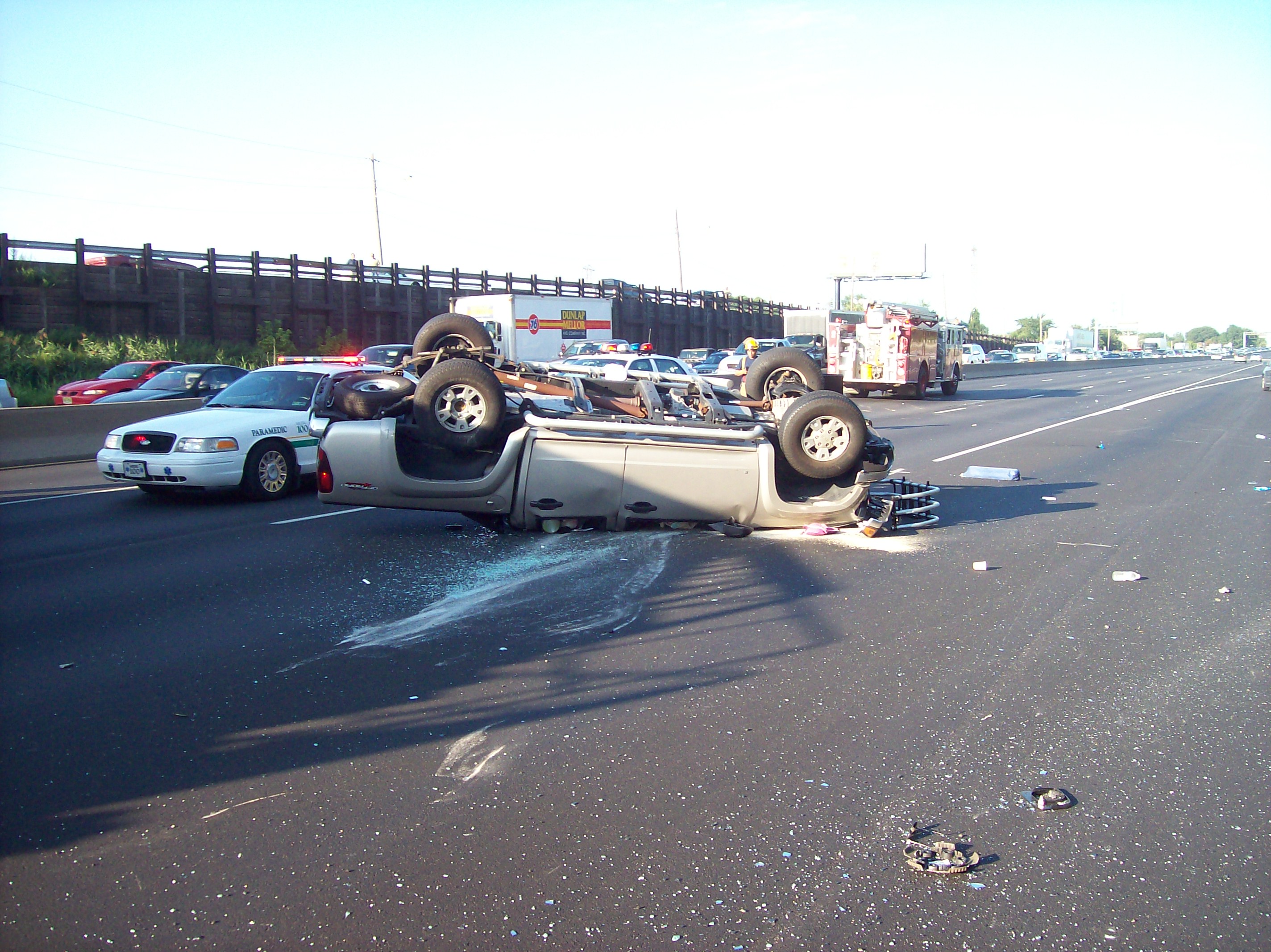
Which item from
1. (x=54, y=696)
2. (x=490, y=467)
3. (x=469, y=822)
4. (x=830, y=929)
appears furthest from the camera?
(x=490, y=467)

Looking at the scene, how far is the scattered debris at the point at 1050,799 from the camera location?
3984 mm

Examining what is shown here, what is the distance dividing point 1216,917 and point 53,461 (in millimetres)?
17360

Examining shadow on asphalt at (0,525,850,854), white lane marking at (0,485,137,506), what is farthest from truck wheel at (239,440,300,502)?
shadow on asphalt at (0,525,850,854)

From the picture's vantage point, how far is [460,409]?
878 centimetres

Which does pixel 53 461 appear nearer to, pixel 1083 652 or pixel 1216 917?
pixel 1083 652

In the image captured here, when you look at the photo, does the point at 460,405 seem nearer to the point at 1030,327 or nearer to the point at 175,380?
the point at 175,380

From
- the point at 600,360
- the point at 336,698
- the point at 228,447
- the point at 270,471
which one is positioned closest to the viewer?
the point at 336,698

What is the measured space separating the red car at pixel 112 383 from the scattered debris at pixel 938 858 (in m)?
21.8

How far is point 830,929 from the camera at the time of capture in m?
3.17

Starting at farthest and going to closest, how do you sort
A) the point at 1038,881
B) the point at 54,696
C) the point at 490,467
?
the point at 490,467 < the point at 54,696 < the point at 1038,881

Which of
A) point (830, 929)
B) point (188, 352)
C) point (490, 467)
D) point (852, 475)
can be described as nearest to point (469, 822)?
point (830, 929)

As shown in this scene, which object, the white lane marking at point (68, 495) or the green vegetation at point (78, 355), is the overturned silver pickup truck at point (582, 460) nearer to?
the white lane marking at point (68, 495)

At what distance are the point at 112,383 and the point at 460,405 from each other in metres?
17.8

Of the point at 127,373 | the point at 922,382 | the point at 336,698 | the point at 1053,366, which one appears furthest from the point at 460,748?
the point at 1053,366
